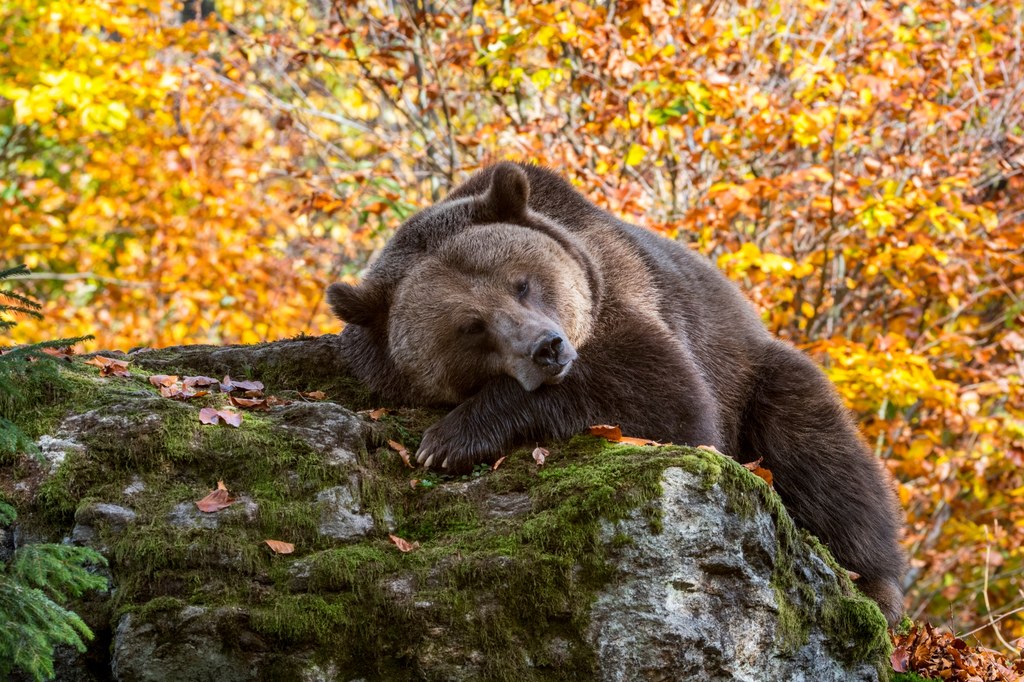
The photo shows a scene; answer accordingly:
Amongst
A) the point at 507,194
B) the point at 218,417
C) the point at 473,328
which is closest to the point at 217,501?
the point at 218,417

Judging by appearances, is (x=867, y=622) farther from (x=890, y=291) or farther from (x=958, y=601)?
(x=958, y=601)

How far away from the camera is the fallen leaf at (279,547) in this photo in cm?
386

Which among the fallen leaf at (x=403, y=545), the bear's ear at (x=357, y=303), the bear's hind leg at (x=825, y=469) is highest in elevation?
the bear's ear at (x=357, y=303)

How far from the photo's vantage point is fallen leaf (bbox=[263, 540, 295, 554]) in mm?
3855

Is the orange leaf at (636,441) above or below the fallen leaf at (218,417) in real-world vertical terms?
above

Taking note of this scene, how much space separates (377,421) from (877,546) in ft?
8.93

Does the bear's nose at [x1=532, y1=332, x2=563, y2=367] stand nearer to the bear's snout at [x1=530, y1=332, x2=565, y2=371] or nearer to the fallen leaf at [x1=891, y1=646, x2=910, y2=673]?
the bear's snout at [x1=530, y1=332, x2=565, y2=371]

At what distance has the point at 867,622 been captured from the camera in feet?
13.2

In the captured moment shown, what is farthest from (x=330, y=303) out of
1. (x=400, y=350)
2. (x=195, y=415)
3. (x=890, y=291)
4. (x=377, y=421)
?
(x=890, y=291)

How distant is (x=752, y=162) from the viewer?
33.6ft

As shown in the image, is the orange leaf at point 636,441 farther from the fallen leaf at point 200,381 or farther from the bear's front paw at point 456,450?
the fallen leaf at point 200,381

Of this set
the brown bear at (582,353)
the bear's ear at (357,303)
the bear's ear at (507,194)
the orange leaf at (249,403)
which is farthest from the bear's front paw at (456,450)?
the bear's ear at (507,194)

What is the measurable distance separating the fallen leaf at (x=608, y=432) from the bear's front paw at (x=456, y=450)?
435mm

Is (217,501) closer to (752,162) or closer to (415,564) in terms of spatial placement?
(415,564)
